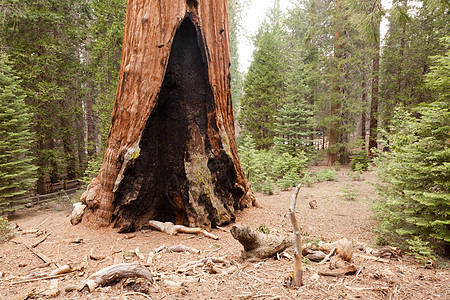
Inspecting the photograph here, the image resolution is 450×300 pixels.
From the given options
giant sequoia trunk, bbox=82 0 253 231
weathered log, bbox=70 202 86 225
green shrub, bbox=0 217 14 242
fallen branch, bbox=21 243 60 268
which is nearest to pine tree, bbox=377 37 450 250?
giant sequoia trunk, bbox=82 0 253 231

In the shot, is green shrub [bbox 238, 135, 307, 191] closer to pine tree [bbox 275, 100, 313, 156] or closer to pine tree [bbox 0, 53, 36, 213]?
pine tree [bbox 275, 100, 313, 156]

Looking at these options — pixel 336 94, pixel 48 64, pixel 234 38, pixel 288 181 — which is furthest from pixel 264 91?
pixel 48 64

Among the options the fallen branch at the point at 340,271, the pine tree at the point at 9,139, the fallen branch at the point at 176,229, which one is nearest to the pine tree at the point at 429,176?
the fallen branch at the point at 340,271

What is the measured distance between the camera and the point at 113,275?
2490 mm

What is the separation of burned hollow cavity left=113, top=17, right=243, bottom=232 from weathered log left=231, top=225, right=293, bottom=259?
1673 millimetres

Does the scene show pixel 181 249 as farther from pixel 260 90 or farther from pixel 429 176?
pixel 260 90

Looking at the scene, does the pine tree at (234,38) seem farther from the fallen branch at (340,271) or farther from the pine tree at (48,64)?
the fallen branch at (340,271)

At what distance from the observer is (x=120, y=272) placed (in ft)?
8.22

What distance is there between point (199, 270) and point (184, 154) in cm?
258

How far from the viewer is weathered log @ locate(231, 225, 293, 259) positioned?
316cm

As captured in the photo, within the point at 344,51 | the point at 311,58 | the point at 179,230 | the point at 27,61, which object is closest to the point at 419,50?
the point at 344,51

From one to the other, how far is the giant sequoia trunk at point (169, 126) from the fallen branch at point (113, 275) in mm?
2098

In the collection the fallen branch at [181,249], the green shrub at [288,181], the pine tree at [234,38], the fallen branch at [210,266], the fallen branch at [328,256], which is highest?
the pine tree at [234,38]

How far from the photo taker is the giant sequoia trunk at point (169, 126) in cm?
439
